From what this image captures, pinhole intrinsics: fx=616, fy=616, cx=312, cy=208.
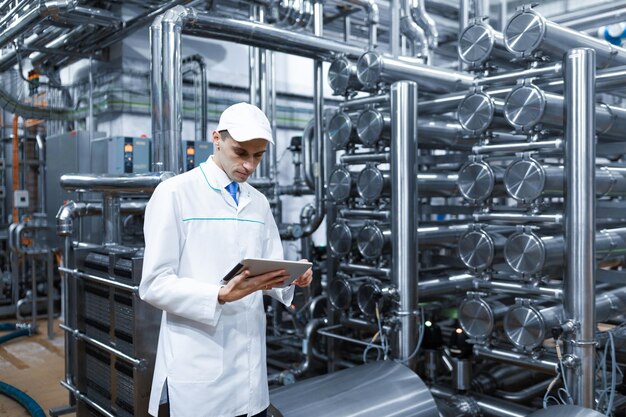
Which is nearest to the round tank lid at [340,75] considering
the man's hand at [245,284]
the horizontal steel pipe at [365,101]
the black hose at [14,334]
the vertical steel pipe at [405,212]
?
the horizontal steel pipe at [365,101]

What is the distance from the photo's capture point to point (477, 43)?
3471 millimetres

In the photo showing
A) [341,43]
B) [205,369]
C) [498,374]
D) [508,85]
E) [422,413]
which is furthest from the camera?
[341,43]

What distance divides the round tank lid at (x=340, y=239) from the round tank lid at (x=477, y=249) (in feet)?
3.02

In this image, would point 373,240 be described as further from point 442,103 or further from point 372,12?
point 372,12

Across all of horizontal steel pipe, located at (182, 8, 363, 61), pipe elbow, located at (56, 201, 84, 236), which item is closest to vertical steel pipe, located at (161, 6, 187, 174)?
horizontal steel pipe, located at (182, 8, 363, 61)

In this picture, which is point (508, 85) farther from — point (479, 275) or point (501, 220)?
point (479, 275)

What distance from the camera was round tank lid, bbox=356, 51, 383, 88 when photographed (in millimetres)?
4020

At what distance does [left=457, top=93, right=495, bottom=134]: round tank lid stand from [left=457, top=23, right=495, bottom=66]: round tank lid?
0.22 meters

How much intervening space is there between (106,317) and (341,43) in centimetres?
276

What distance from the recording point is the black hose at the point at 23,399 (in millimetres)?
3845

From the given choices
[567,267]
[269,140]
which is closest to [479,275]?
[567,267]

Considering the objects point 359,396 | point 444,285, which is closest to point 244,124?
point 359,396

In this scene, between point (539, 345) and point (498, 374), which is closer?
point (539, 345)

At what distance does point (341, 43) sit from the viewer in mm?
4762
